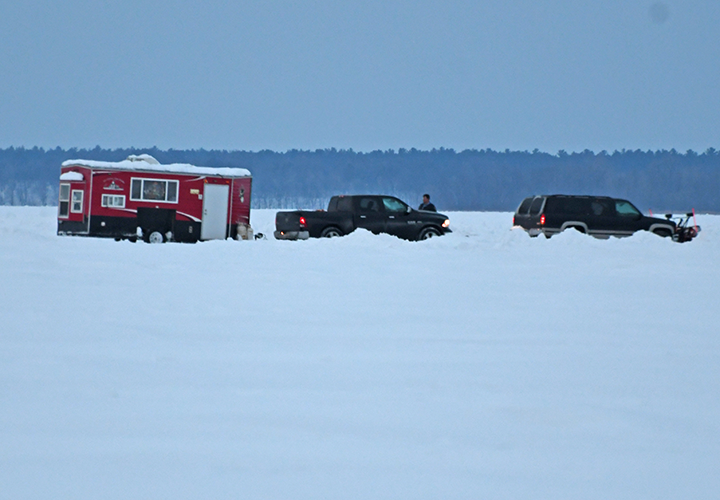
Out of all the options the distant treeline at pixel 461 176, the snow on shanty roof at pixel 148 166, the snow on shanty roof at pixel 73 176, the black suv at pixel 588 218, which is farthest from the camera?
the distant treeline at pixel 461 176

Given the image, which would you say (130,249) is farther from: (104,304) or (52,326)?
(52,326)

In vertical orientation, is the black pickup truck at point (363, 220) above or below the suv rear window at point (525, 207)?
below

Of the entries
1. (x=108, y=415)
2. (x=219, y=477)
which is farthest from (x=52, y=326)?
(x=219, y=477)

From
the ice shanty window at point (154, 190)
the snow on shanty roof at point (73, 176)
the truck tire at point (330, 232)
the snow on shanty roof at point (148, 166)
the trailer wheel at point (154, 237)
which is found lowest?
the trailer wheel at point (154, 237)

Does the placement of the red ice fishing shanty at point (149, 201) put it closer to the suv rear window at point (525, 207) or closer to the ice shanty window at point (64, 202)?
the ice shanty window at point (64, 202)

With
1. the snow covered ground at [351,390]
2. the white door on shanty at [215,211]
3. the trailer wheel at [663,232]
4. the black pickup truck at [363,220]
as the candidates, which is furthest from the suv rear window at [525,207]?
the snow covered ground at [351,390]

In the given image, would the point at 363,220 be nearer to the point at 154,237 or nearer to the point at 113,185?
the point at 154,237

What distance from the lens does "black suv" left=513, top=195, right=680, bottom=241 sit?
22609mm

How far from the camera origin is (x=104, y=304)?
9016 millimetres

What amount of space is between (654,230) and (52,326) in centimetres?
1972

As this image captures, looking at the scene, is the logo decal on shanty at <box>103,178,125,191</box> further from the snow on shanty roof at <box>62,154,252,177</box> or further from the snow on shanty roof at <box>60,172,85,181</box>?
the snow on shanty roof at <box>60,172,85,181</box>

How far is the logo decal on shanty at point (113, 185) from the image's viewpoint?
22.7 metres

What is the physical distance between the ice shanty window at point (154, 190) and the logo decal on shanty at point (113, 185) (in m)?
0.29

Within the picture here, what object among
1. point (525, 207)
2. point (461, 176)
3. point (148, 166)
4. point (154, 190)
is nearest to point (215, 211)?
point (154, 190)
